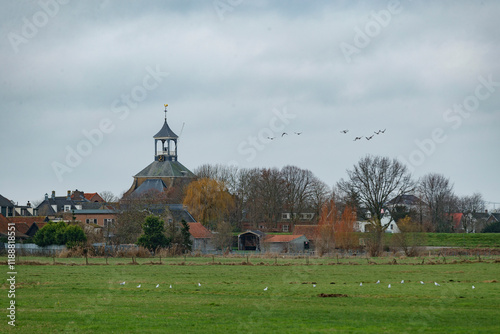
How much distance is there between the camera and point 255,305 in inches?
973

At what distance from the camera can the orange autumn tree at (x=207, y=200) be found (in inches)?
4082

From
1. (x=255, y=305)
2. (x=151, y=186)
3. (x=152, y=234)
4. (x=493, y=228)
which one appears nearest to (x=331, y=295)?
(x=255, y=305)

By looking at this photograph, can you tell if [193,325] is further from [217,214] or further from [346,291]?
[217,214]

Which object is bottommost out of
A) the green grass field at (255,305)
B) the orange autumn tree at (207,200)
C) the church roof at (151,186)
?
the green grass field at (255,305)

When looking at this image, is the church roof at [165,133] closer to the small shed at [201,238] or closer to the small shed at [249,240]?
the small shed at [249,240]

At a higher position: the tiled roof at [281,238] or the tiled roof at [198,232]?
the tiled roof at [198,232]

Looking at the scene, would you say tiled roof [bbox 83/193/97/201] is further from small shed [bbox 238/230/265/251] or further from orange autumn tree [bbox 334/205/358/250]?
orange autumn tree [bbox 334/205/358/250]

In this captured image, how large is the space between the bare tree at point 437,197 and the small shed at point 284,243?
31718mm

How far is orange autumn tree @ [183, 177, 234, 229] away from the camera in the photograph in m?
104

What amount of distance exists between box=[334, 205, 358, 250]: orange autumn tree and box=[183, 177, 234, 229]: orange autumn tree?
26.5 meters

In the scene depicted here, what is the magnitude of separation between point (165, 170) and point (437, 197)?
54.4 metres

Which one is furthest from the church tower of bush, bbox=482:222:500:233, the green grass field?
the green grass field

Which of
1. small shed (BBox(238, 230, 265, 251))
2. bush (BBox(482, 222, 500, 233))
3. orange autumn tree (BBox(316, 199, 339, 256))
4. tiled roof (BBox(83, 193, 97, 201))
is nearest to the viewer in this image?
orange autumn tree (BBox(316, 199, 339, 256))

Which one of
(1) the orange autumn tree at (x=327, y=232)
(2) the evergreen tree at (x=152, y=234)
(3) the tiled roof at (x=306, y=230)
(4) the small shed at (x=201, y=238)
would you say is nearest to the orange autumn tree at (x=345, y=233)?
(1) the orange autumn tree at (x=327, y=232)
